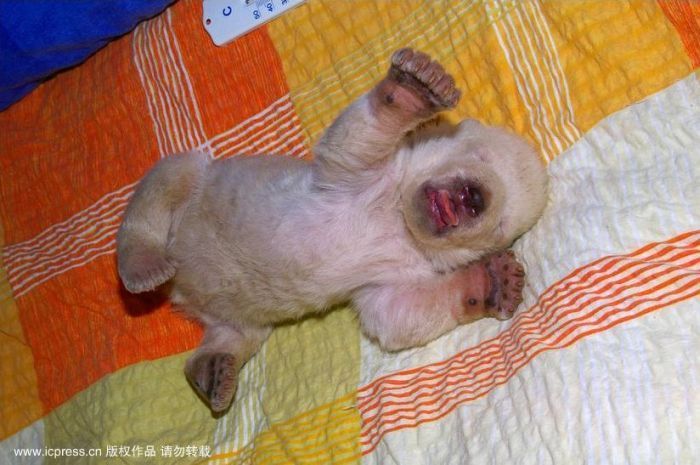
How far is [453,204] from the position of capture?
249 centimetres

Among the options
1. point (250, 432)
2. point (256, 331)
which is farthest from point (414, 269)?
point (250, 432)

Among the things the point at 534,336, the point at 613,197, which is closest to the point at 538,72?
the point at 613,197

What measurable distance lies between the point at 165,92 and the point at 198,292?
→ 118 centimetres

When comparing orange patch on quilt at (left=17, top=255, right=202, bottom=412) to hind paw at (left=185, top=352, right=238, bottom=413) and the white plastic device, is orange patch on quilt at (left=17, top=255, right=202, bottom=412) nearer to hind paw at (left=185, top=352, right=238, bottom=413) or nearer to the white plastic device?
hind paw at (left=185, top=352, right=238, bottom=413)

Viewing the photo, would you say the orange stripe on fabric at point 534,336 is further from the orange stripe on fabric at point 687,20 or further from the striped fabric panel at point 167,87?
the striped fabric panel at point 167,87

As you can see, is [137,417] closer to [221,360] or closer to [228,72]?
[221,360]

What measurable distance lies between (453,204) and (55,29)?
2.16 m

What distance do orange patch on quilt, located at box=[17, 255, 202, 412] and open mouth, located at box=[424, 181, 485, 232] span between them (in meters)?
1.33

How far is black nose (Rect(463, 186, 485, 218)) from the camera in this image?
2.49m

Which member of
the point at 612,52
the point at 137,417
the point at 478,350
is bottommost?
the point at 478,350

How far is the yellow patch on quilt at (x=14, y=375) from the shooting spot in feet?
11.1

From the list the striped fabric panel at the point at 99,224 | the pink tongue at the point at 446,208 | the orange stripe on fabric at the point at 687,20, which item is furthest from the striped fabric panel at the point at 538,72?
the striped fabric panel at the point at 99,224

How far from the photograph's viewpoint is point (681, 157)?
2418mm

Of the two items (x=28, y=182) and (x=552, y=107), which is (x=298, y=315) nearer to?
(x=552, y=107)
